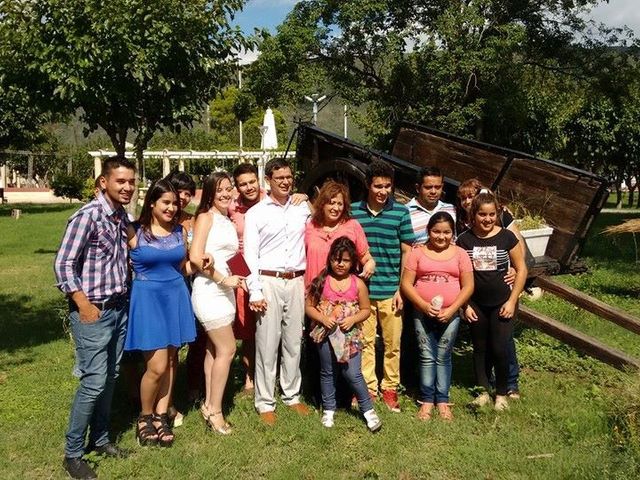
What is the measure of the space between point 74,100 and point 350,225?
2578 mm

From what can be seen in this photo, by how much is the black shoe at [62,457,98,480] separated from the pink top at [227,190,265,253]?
1581 mm

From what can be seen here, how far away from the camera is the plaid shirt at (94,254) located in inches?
129

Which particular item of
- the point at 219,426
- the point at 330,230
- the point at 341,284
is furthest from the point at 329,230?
the point at 219,426

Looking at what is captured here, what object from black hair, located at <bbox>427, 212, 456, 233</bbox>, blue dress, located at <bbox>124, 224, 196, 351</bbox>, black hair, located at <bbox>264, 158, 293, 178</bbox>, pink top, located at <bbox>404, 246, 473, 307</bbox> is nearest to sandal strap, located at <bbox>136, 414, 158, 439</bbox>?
blue dress, located at <bbox>124, 224, 196, 351</bbox>

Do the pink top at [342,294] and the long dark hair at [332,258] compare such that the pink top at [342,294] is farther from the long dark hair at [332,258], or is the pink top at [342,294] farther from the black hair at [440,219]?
the black hair at [440,219]

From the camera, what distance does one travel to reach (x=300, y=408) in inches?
173

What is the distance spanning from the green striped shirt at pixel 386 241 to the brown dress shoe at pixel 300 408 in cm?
86

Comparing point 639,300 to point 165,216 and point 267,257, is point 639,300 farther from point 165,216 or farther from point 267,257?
point 165,216

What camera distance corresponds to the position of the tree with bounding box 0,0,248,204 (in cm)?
513

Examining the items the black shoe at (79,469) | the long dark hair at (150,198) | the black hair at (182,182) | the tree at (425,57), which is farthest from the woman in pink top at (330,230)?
the tree at (425,57)

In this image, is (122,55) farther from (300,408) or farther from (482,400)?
(482,400)

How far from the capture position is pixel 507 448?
3.86m

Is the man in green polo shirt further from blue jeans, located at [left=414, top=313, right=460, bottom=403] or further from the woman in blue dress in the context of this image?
the woman in blue dress

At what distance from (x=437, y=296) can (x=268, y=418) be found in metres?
1.31
